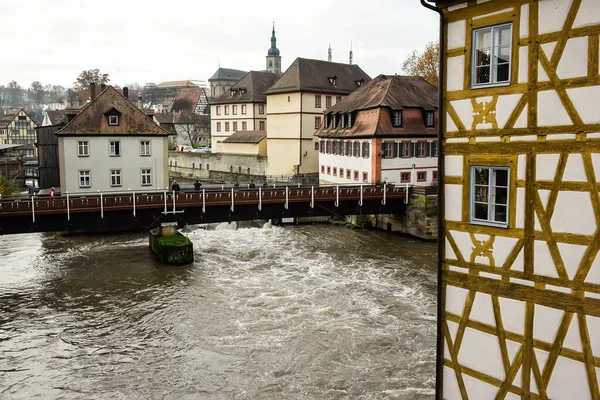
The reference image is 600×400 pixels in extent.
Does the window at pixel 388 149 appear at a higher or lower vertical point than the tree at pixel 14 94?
lower

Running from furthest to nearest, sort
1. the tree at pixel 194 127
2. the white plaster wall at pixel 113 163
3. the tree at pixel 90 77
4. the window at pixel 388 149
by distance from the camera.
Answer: the tree at pixel 194 127 → the tree at pixel 90 77 → the window at pixel 388 149 → the white plaster wall at pixel 113 163

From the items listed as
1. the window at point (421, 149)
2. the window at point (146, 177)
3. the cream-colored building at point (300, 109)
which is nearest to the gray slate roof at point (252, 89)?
the cream-colored building at point (300, 109)

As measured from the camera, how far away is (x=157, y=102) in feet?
453

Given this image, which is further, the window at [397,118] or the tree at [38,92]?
the tree at [38,92]

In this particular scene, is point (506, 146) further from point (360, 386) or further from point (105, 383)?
point (105, 383)

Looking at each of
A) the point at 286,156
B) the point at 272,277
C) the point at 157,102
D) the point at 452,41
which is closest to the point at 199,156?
the point at 286,156

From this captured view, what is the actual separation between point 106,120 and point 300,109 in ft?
68.1

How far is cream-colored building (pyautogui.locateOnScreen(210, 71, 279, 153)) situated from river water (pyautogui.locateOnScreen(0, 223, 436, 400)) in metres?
37.8

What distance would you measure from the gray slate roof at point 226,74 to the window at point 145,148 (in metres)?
90.3

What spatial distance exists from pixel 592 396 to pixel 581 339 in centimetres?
68

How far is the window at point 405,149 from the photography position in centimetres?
3575

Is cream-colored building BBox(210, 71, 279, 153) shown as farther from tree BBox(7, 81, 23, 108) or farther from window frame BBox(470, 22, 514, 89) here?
tree BBox(7, 81, 23, 108)

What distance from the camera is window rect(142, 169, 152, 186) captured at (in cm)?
3440

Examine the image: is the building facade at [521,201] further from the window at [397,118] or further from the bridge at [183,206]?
the window at [397,118]
